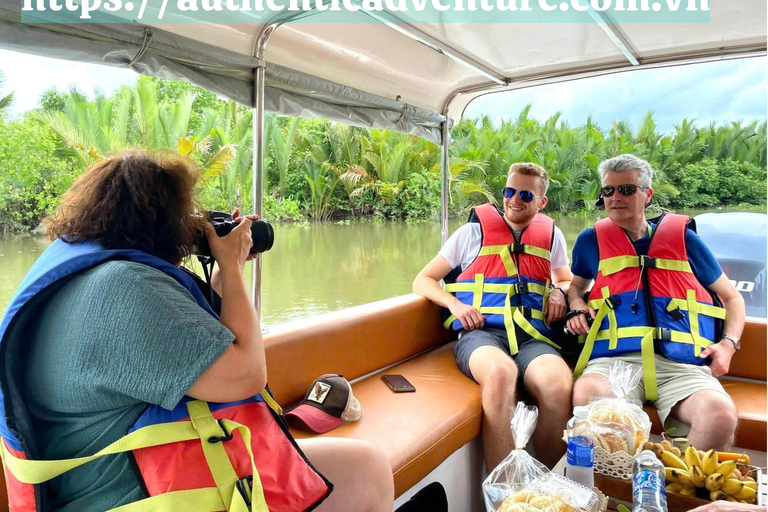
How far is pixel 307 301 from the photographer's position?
12.6 metres

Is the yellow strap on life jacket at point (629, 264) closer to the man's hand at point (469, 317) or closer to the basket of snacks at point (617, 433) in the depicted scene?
the man's hand at point (469, 317)

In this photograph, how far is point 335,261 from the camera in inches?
548

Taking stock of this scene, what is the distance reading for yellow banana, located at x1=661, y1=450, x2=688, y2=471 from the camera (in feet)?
5.34

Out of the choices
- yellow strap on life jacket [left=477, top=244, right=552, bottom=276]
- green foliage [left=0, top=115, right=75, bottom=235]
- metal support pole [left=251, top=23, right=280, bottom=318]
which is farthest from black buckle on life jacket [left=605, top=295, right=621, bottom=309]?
green foliage [left=0, top=115, right=75, bottom=235]

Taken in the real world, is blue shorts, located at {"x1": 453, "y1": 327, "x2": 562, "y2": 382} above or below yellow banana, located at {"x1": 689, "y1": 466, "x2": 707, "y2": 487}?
above

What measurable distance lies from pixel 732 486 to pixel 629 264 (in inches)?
52.0

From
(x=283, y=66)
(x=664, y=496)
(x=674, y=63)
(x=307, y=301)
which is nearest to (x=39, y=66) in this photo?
(x=307, y=301)

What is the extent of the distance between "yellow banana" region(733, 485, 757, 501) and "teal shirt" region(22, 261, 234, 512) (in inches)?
56.2

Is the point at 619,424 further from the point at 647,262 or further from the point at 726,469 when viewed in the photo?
the point at 647,262

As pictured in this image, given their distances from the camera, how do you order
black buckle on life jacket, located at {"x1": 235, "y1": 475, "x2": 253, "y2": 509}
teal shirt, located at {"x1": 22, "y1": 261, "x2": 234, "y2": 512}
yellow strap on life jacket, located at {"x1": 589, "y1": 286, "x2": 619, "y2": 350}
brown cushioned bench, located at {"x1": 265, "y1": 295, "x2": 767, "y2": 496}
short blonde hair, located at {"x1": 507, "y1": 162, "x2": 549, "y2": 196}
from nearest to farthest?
teal shirt, located at {"x1": 22, "y1": 261, "x2": 234, "y2": 512}, black buckle on life jacket, located at {"x1": 235, "y1": 475, "x2": 253, "y2": 509}, brown cushioned bench, located at {"x1": 265, "y1": 295, "x2": 767, "y2": 496}, yellow strap on life jacket, located at {"x1": 589, "y1": 286, "x2": 619, "y2": 350}, short blonde hair, located at {"x1": 507, "y1": 162, "x2": 549, "y2": 196}

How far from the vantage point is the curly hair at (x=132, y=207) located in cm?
119

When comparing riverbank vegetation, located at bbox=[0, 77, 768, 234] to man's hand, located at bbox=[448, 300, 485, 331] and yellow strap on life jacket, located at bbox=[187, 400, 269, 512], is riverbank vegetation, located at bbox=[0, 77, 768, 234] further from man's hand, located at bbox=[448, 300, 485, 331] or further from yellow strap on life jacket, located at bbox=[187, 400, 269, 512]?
yellow strap on life jacket, located at bbox=[187, 400, 269, 512]

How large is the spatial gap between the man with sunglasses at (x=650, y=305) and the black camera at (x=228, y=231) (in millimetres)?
1569

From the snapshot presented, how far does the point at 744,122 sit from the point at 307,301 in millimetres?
10629
